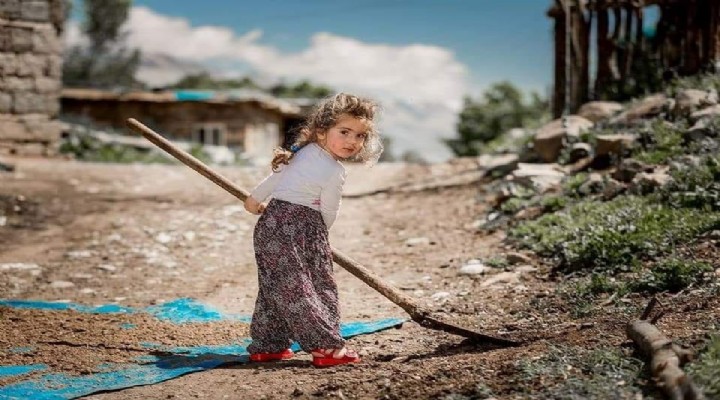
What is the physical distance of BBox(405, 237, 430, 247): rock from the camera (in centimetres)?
616

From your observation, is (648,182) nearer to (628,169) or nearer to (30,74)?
(628,169)

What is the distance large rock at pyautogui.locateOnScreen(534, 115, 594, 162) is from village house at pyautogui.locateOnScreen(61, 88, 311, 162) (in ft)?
40.4

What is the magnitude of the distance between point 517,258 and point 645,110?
10.1 feet

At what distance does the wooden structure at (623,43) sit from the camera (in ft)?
25.7

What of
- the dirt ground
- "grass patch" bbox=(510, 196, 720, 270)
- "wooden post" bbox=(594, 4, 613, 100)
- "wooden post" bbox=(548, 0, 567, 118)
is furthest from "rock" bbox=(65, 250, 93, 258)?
"wooden post" bbox=(594, 4, 613, 100)

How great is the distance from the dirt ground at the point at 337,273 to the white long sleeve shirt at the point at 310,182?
758 mm

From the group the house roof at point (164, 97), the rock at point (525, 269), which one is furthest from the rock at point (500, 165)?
the house roof at point (164, 97)

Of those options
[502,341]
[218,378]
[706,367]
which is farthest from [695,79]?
[218,378]

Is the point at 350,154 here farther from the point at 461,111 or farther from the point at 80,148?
the point at 461,111

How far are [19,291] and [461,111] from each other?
25.2 meters

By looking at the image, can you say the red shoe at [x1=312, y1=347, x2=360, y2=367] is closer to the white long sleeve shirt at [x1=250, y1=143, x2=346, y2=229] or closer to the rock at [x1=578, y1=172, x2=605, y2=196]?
the white long sleeve shirt at [x1=250, y1=143, x2=346, y2=229]

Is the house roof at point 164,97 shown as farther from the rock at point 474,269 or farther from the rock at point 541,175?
the rock at point 474,269

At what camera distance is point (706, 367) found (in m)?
2.30

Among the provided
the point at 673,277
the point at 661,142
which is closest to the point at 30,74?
the point at 661,142
